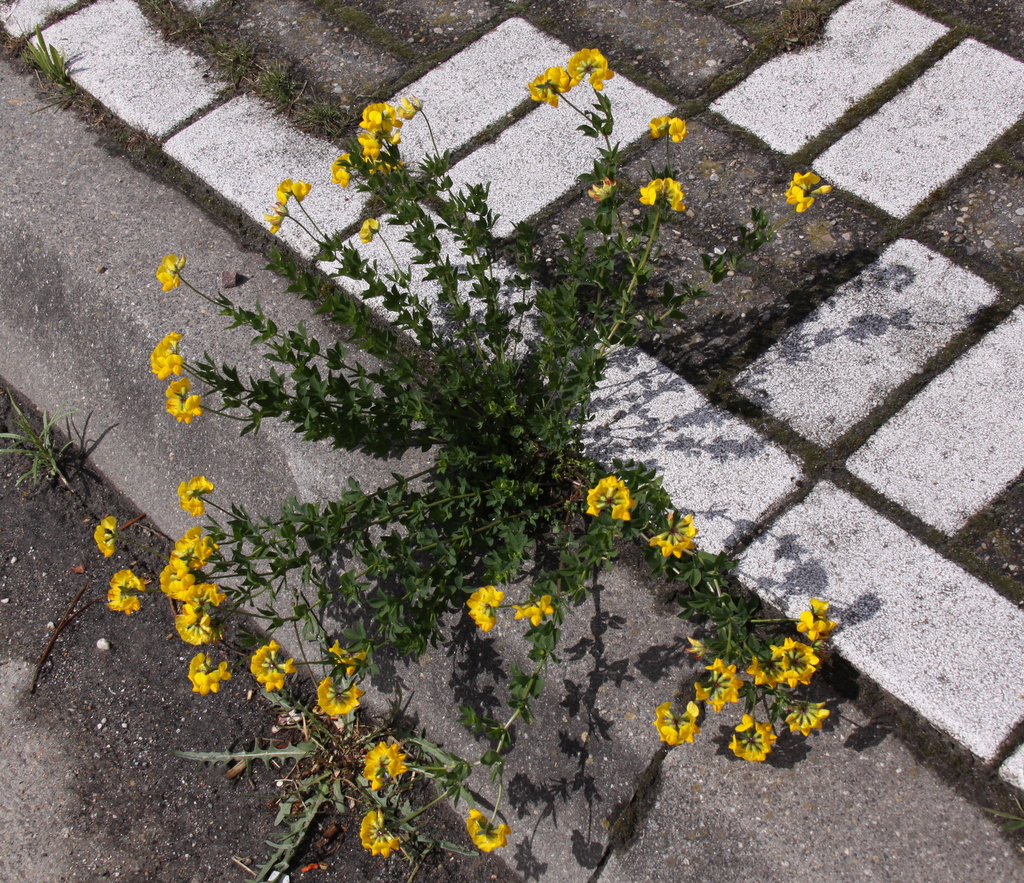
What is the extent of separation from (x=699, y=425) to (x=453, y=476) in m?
0.64

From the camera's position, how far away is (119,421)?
8.65ft

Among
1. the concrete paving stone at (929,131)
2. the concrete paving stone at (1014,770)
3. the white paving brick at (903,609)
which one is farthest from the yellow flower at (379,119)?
the concrete paving stone at (1014,770)

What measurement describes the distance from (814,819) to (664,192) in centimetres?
134

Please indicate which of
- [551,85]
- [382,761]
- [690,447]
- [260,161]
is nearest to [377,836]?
[382,761]

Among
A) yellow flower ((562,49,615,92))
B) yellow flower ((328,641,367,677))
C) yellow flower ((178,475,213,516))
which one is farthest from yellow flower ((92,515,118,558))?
yellow flower ((562,49,615,92))

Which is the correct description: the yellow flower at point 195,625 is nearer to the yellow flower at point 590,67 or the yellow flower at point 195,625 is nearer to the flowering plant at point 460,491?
the flowering plant at point 460,491

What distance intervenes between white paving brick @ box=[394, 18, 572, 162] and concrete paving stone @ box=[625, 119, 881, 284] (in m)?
0.55

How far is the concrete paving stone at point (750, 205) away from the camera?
2400mm

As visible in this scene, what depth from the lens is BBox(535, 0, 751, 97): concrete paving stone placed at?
9.27 feet

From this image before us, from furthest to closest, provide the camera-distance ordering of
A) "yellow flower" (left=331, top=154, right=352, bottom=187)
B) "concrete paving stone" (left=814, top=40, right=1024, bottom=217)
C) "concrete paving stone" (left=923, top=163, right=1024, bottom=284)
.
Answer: "concrete paving stone" (left=814, top=40, right=1024, bottom=217), "concrete paving stone" (left=923, top=163, right=1024, bottom=284), "yellow flower" (left=331, top=154, right=352, bottom=187)

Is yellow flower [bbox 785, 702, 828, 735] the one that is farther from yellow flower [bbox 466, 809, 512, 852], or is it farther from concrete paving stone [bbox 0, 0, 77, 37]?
concrete paving stone [bbox 0, 0, 77, 37]

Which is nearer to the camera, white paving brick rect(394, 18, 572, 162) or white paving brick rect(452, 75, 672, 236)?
white paving brick rect(452, 75, 672, 236)

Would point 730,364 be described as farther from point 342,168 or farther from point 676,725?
point 342,168

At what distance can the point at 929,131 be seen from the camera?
2.56 metres
